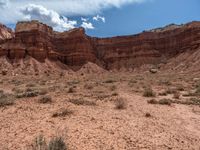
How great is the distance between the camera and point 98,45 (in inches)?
2876

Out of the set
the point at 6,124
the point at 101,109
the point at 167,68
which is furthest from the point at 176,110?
the point at 167,68

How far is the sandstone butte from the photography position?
197 ft

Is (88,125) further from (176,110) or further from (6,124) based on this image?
(176,110)

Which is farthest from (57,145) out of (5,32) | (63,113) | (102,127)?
(5,32)

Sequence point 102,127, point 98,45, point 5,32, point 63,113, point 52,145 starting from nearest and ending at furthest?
1. point 52,145
2. point 102,127
3. point 63,113
4. point 98,45
5. point 5,32

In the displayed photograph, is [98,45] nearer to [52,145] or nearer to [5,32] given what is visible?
[5,32]

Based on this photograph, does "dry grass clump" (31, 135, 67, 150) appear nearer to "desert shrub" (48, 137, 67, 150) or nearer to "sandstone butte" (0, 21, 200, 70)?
"desert shrub" (48, 137, 67, 150)

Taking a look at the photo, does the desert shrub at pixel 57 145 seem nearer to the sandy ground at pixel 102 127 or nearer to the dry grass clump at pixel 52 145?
the dry grass clump at pixel 52 145

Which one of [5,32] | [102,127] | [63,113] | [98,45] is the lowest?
[102,127]

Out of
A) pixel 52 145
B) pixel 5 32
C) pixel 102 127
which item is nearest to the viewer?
pixel 52 145

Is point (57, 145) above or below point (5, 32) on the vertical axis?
below

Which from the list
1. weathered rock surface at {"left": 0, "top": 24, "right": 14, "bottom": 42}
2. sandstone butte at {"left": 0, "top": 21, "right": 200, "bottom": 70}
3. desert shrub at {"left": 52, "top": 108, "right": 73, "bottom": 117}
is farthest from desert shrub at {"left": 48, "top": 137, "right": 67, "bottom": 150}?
weathered rock surface at {"left": 0, "top": 24, "right": 14, "bottom": 42}

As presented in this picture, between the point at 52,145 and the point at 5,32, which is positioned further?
the point at 5,32

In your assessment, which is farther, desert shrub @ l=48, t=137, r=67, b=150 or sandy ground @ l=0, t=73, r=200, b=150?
sandy ground @ l=0, t=73, r=200, b=150
